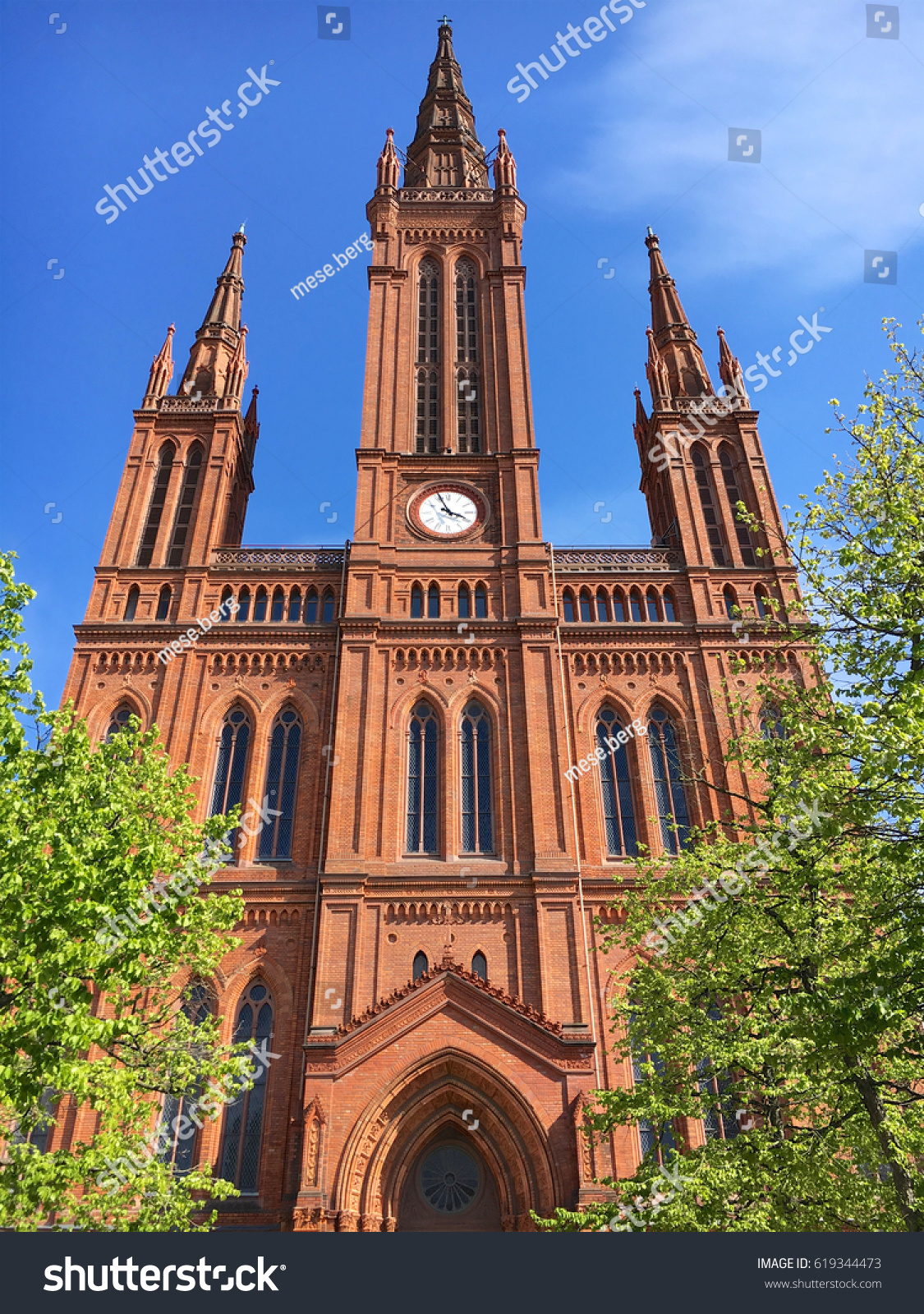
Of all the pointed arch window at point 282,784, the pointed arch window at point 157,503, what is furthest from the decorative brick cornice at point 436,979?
the pointed arch window at point 157,503

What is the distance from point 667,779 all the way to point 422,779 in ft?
24.1

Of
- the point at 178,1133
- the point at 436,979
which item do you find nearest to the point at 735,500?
the point at 436,979

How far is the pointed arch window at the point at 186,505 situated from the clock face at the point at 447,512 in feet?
27.0

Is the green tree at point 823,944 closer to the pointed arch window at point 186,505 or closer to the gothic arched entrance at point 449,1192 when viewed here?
the gothic arched entrance at point 449,1192

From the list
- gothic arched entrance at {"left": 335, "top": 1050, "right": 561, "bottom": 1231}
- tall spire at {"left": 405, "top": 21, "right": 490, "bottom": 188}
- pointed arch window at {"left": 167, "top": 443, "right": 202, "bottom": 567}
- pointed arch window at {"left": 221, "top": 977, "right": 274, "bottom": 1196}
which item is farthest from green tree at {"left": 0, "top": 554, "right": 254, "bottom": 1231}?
tall spire at {"left": 405, "top": 21, "right": 490, "bottom": 188}

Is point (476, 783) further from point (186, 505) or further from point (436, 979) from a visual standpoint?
point (186, 505)

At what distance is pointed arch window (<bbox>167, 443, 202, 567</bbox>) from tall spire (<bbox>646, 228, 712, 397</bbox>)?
1832cm

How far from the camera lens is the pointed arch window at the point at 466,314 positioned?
1473 inches

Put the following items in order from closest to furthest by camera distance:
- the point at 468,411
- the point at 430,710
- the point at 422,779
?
the point at 422,779
the point at 430,710
the point at 468,411

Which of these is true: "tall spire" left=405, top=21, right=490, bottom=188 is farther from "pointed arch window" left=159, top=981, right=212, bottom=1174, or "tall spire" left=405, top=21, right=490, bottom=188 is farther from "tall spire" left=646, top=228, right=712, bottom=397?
"pointed arch window" left=159, top=981, right=212, bottom=1174

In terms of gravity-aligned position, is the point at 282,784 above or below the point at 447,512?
below

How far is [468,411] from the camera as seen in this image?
1420 inches

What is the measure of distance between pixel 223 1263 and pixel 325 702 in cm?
2033

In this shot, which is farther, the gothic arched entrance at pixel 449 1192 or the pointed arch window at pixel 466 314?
the pointed arch window at pixel 466 314
